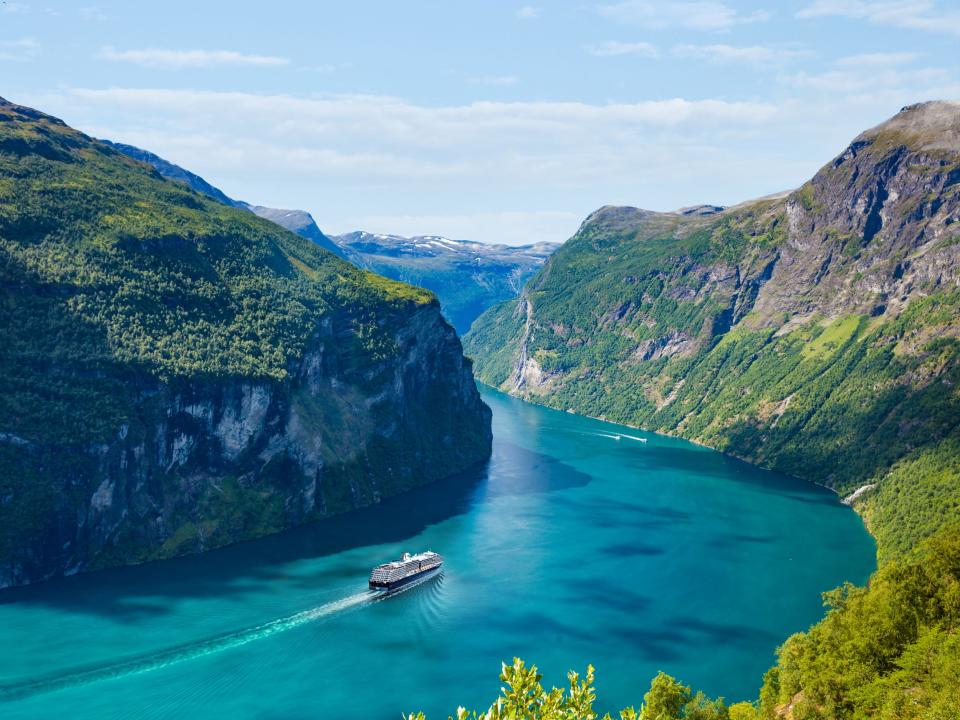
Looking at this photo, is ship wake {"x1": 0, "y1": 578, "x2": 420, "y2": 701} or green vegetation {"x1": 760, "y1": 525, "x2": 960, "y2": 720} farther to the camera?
ship wake {"x1": 0, "y1": 578, "x2": 420, "y2": 701}

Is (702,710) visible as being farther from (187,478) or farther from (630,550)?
(187,478)

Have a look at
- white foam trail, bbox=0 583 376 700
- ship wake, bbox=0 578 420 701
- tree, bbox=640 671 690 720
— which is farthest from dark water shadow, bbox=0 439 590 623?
tree, bbox=640 671 690 720

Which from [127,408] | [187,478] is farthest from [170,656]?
[127,408]

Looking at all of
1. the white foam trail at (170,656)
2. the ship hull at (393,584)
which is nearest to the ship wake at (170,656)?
the white foam trail at (170,656)

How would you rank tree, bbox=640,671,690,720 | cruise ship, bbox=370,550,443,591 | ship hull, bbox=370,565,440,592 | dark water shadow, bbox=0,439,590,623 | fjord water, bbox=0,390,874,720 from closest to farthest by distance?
tree, bbox=640,671,690,720 < fjord water, bbox=0,390,874,720 < dark water shadow, bbox=0,439,590,623 < ship hull, bbox=370,565,440,592 < cruise ship, bbox=370,550,443,591

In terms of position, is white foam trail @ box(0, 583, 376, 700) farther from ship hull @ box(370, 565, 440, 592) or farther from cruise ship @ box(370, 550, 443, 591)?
cruise ship @ box(370, 550, 443, 591)

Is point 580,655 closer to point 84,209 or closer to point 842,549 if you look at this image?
point 842,549
